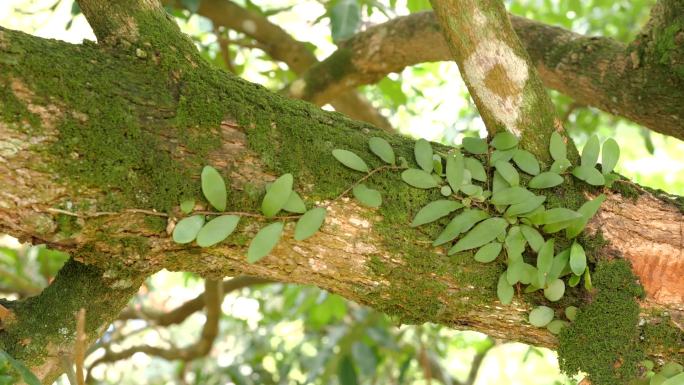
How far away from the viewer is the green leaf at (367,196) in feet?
4.57

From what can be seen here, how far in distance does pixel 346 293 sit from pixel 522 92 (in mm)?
603

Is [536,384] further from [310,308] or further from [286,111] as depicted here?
[286,111]

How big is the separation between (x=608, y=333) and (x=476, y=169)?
42cm

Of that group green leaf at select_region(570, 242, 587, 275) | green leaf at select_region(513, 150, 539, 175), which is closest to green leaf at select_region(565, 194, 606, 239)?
green leaf at select_region(570, 242, 587, 275)

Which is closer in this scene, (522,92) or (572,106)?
(522,92)

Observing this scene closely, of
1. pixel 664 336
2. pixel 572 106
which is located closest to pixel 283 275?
pixel 664 336

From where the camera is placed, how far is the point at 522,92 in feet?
5.33

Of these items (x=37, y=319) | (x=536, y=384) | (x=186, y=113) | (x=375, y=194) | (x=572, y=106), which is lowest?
(x=536, y=384)

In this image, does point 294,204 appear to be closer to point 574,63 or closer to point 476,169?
point 476,169

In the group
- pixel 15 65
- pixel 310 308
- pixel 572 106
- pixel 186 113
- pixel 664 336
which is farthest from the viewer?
pixel 572 106

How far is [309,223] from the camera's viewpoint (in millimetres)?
1345

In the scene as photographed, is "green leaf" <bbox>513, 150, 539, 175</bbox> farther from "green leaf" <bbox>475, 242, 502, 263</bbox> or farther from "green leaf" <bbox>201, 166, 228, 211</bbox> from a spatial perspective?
"green leaf" <bbox>201, 166, 228, 211</bbox>

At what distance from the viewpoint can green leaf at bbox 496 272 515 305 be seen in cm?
142

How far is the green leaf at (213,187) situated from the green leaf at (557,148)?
0.74 metres
